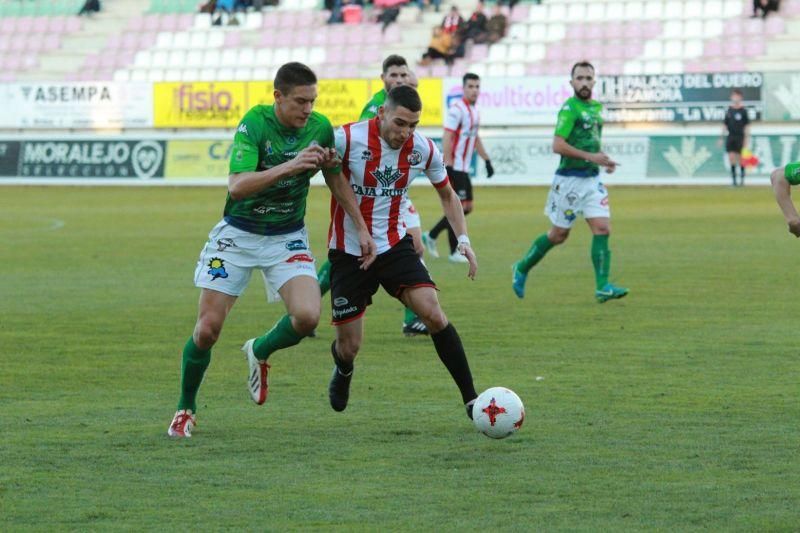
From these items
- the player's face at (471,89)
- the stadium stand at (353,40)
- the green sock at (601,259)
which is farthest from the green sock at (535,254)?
the stadium stand at (353,40)

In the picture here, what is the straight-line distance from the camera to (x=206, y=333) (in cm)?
724

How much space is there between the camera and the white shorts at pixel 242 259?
732 centimetres

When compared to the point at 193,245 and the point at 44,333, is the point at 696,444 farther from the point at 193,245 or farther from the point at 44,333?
the point at 193,245

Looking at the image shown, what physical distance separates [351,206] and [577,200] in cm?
625

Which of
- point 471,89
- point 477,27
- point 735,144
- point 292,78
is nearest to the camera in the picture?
point 292,78

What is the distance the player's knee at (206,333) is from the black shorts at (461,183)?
9.97 metres

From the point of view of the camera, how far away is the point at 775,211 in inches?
969

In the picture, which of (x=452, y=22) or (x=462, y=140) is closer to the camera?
(x=462, y=140)

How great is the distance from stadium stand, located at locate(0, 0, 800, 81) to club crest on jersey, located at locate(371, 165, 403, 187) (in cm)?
3010

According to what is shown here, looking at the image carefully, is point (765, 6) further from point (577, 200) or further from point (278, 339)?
point (278, 339)

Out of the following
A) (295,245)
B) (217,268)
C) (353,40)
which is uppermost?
(353,40)

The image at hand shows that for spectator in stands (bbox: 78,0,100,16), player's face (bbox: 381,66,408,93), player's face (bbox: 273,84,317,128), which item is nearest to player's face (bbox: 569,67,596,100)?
player's face (bbox: 381,66,408,93)

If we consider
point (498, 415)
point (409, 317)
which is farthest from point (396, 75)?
point (498, 415)

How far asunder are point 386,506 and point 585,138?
807 cm
